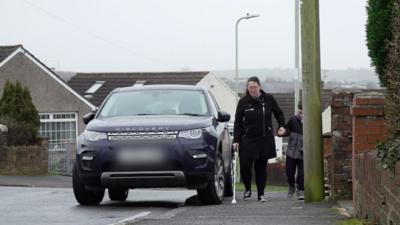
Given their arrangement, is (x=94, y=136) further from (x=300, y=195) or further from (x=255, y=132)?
(x=300, y=195)

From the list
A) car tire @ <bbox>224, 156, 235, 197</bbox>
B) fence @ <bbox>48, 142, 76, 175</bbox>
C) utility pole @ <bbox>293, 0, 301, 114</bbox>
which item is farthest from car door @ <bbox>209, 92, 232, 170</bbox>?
utility pole @ <bbox>293, 0, 301, 114</bbox>

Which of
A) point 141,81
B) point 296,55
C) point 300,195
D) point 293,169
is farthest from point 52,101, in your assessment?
point 300,195

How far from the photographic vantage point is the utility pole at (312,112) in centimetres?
1103

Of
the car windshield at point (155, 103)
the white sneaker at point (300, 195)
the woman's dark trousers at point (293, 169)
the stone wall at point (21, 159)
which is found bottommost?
the stone wall at point (21, 159)

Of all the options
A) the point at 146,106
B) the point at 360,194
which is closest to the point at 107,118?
the point at 146,106

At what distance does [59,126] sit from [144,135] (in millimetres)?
31563

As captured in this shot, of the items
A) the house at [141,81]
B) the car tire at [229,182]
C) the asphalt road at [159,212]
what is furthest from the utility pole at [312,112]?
the house at [141,81]

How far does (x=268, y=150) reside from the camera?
480 inches

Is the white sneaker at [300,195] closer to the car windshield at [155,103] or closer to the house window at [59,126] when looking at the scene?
the car windshield at [155,103]

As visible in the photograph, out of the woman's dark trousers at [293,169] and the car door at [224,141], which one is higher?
the car door at [224,141]

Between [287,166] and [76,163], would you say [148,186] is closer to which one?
[76,163]

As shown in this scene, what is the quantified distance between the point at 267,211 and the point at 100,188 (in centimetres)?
225

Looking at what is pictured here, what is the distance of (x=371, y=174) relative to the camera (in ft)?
25.2

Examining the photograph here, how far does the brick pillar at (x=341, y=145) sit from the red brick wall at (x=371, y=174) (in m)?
2.03
